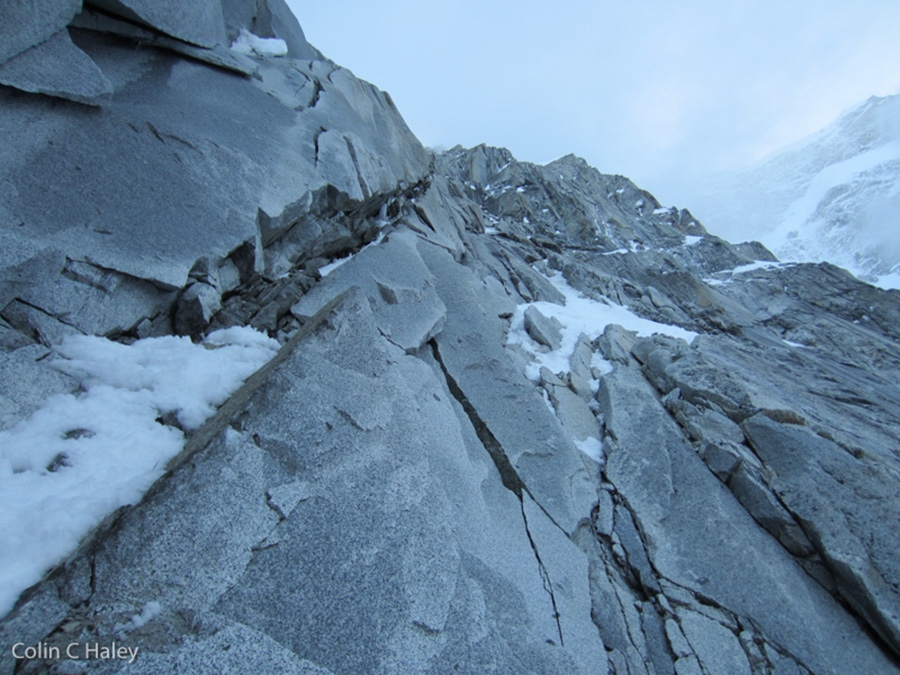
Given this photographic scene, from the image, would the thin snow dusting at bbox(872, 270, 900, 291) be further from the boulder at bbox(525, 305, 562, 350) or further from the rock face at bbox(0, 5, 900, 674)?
the boulder at bbox(525, 305, 562, 350)

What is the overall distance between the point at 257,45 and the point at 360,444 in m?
11.5

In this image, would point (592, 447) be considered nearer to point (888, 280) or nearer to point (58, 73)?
point (58, 73)

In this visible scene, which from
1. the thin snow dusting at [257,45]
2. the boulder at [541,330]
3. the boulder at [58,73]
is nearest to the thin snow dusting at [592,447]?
the boulder at [541,330]

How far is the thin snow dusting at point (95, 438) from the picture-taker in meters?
2.94

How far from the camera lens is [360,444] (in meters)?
4.23

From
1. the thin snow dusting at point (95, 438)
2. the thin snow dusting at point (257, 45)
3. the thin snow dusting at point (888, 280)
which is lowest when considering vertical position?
the thin snow dusting at point (95, 438)

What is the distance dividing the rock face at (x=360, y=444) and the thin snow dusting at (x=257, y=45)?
0.32 m

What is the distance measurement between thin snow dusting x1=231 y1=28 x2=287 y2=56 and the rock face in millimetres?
321

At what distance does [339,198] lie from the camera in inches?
336

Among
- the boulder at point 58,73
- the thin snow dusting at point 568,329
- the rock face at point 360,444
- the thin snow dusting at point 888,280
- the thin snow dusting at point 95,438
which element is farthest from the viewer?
the thin snow dusting at point 888,280

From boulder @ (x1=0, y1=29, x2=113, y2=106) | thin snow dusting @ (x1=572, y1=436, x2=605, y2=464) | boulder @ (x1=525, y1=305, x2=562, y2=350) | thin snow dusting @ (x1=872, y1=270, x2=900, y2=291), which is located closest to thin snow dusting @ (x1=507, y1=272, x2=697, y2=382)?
boulder @ (x1=525, y1=305, x2=562, y2=350)

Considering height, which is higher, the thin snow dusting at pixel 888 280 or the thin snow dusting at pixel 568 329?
the thin snow dusting at pixel 888 280

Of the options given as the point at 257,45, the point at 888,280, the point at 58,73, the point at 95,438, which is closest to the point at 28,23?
the point at 58,73

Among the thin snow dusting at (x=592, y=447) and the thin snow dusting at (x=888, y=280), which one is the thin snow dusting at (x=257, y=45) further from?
the thin snow dusting at (x=888, y=280)
